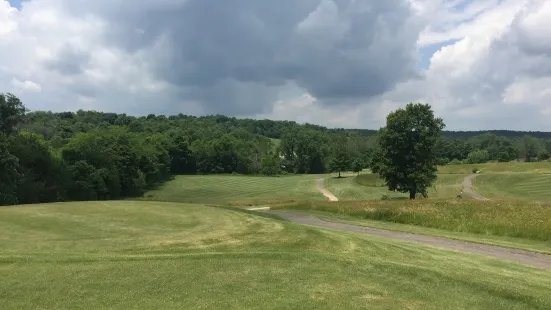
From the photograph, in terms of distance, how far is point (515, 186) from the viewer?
79125mm

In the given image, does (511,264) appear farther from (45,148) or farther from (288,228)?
(45,148)

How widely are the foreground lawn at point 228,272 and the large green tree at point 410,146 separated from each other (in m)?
39.2

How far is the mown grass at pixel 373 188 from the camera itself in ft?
243

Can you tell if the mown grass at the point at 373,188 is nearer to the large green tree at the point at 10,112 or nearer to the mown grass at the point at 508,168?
the mown grass at the point at 508,168

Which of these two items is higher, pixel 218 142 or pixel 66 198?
pixel 218 142

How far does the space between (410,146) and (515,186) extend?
3470 centimetres

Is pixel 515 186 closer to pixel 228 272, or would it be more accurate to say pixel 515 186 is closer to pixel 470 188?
pixel 470 188

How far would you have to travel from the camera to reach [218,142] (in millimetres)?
154250

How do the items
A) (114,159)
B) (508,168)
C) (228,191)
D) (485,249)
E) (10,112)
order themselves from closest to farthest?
(485,249), (10,112), (228,191), (114,159), (508,168)

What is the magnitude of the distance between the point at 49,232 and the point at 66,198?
223 ft

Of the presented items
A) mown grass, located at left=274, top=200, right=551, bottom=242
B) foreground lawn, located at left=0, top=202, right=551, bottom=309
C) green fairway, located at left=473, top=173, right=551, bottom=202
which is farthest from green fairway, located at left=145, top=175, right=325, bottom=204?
foreground lawn, located at left=0, top=202, right=551, bottom=309

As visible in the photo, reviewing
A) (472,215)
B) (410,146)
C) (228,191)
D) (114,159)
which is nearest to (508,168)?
(410,146)

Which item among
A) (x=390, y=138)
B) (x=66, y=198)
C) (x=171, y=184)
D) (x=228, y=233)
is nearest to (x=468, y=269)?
(x=228, y=233)

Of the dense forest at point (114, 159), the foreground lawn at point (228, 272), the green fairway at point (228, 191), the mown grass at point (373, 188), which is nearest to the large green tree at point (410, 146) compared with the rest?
the dense forest at point (114, 159)
